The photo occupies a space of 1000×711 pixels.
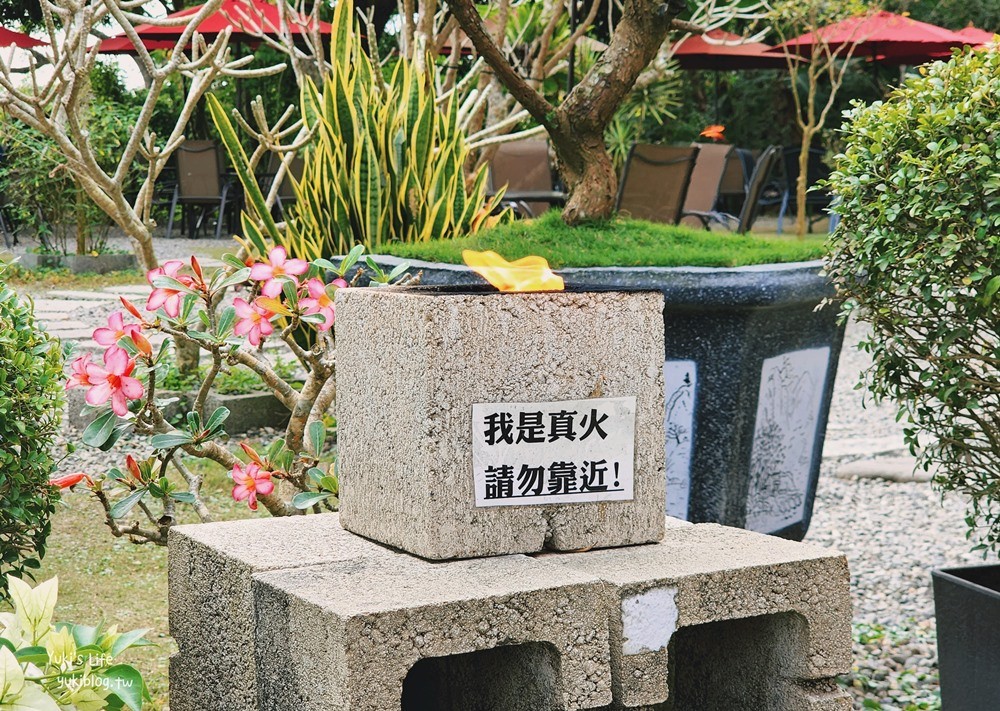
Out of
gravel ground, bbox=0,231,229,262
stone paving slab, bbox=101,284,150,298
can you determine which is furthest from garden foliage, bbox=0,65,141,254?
stone paving slab, bbox=101,284,150,298

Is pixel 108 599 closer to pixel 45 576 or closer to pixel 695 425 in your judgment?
pixel 45 576

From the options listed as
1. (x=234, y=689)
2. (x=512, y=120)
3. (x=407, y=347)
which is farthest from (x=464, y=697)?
(x=512, y=120)

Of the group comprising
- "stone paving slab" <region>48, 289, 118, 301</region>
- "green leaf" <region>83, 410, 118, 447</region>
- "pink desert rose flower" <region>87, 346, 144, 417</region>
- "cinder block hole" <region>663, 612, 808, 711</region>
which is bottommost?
"cinder block hole" <region>663, 612, 808, 711</region>

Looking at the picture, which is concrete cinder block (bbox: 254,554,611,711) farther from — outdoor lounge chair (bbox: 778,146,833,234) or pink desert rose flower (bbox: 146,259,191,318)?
outdoor lounge chair (bbox: 778,146,833,234)

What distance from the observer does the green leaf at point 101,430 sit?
Result: 2457mm

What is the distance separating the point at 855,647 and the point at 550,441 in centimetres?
171

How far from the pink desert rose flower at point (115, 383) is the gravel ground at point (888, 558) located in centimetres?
165

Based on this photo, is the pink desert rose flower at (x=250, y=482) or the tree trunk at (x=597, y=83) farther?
the tree trunk at (x=597, y=83)

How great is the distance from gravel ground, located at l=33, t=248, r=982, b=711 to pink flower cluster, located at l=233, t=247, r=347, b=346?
1.28 m

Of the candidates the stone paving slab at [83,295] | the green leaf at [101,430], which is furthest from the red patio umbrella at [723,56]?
the green leaf at [101,430]

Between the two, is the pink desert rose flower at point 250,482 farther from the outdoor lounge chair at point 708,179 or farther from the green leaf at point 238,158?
the outdoor lounge chair at point 708,179

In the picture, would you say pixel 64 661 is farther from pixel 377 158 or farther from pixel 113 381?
pixel 377 158

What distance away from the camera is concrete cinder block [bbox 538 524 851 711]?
1.80 metres

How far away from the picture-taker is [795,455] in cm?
338
